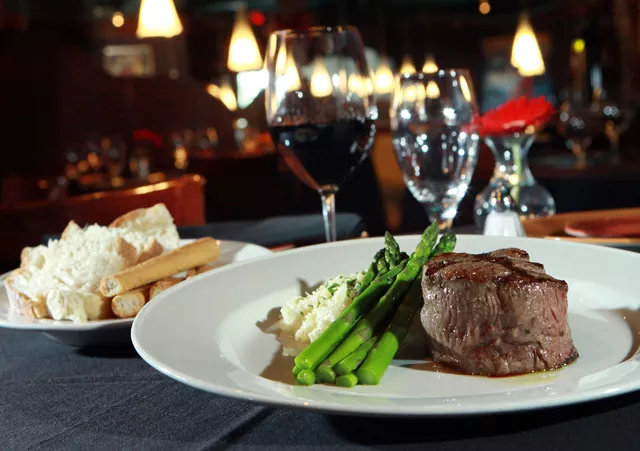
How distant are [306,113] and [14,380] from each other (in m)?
Answer: 0.58

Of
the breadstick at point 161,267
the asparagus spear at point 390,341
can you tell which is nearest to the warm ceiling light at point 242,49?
the breadstick at point 161,267

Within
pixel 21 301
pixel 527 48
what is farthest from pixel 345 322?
pixel 527 48

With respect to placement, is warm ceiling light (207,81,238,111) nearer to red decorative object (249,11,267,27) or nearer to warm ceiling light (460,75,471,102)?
red decorative object (249,11,267,27)

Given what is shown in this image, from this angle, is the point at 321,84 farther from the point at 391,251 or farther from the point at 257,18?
the point at 257,18

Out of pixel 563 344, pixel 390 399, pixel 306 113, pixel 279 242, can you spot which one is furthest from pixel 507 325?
pixel 279 242

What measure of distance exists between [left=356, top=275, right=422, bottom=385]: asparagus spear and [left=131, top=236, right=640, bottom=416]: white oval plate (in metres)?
0.01

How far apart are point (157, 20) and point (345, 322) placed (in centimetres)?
614

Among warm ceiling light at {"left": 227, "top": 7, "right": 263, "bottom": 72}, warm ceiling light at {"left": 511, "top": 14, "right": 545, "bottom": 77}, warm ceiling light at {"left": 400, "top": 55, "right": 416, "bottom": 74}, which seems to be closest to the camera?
warm ceiling light at {"left": 227, "top": 7, "right": 263, "bottom": 72}

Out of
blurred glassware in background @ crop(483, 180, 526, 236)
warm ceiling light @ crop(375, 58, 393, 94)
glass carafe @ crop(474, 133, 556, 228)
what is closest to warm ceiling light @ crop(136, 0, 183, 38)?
warm ceiling light @ crop(375, 58, 393, 94)

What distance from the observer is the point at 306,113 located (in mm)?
1202

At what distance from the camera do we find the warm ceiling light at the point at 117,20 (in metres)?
10.6

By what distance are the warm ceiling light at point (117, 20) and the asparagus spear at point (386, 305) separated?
1042 centimetres

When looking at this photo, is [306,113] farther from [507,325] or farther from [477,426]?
[477,426]

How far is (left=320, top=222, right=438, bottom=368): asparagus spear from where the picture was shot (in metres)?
0.72
